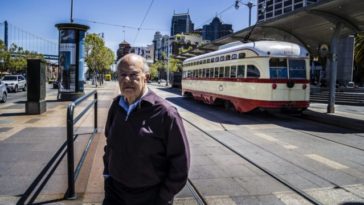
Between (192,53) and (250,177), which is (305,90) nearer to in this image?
(250,177)

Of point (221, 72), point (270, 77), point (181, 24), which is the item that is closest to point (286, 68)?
point (270, 77)

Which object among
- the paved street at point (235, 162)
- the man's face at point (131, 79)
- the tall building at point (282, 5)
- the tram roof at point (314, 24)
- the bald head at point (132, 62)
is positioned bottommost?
the paved street at point (235, 162)

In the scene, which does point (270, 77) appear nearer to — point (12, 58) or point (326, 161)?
point (326, 161)


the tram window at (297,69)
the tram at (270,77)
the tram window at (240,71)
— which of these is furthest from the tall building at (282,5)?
the tram window at (297,69)

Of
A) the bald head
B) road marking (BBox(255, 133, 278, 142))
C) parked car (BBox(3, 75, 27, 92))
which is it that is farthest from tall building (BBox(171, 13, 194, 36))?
the bald head

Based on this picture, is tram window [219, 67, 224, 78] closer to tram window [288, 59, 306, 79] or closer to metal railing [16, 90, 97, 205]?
tram window [288, 59, 306, 79]

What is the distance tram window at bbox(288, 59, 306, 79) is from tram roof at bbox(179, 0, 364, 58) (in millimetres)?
2612

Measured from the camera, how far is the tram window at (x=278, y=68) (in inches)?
569

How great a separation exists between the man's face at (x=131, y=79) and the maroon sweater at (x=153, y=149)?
15cm

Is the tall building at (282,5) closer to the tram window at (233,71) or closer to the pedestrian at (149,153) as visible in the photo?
the tram window at (233,71)

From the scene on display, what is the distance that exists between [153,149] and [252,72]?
41.2ft

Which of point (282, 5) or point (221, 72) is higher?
point (282, 5)

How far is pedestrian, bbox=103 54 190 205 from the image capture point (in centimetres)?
272

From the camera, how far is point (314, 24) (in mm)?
19594
